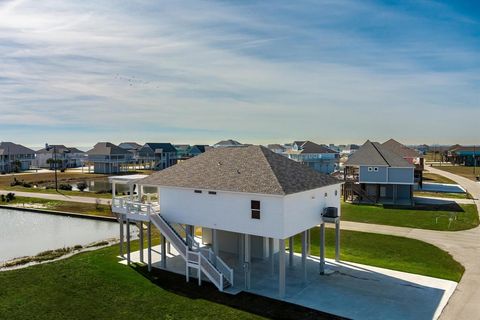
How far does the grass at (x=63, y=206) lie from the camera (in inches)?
1676

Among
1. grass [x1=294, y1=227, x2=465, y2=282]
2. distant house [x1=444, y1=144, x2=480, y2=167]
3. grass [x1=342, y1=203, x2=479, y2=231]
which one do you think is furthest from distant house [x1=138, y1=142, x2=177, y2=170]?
grass [x1=294, y1=227, x2=465, y2=282]

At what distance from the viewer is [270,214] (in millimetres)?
19188

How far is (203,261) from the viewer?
20688mm

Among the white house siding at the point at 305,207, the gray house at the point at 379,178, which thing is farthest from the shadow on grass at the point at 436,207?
the white house siding at the point at 305,207

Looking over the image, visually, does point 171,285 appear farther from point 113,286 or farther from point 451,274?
point 451,274

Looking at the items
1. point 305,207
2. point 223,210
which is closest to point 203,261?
point 223,210

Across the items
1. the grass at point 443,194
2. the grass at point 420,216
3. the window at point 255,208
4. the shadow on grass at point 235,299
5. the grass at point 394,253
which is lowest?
the shadow on grass at point 235,299

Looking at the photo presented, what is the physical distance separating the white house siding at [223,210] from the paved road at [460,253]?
8.26 metres

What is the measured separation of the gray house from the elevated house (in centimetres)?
440

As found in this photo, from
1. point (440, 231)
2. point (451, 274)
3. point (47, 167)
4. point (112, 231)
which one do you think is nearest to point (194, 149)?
point (47, 167)

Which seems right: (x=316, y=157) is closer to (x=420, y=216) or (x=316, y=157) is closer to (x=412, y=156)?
A: (x=412, y=156)

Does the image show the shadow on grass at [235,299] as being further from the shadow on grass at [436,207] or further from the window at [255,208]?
the shadow on grass at [436,207]

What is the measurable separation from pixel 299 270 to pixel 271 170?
6.35 meters

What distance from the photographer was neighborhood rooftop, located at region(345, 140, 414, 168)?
46.4 m
